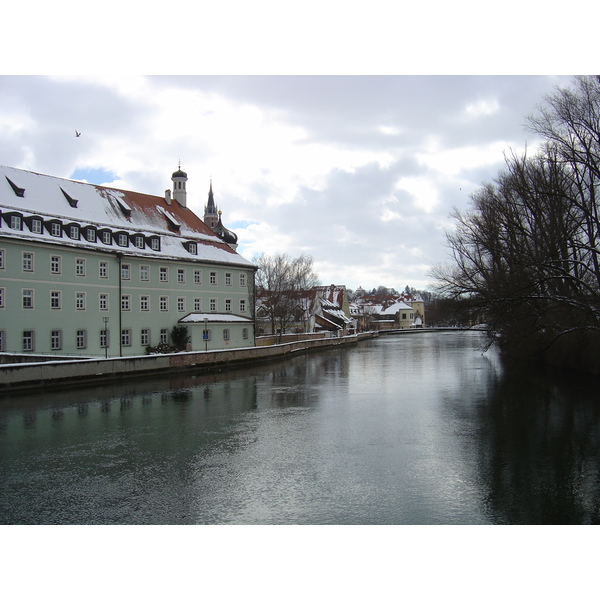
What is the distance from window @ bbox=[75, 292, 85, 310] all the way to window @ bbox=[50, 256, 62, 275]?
66.9 inches

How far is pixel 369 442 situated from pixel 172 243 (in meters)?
28.5

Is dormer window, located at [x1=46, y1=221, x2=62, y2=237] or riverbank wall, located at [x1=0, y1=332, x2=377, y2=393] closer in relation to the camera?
riverbank wall, located at [x1=0, y1=332, x2=377, y2=393]

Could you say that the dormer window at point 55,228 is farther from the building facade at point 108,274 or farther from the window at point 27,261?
the window at point 27,261

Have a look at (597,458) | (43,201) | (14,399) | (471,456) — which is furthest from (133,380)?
(597,458)

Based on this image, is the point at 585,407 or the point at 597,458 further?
the point at 585,407

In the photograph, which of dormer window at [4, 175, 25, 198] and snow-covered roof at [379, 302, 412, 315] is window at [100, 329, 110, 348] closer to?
dormer window at [4, 175, 25, 198]

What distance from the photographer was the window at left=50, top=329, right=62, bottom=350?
30.2 meters

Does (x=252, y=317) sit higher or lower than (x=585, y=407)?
higher

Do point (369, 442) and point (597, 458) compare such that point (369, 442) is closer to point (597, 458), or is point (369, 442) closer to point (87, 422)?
point (597, 458)

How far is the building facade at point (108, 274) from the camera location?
2917 centimetres

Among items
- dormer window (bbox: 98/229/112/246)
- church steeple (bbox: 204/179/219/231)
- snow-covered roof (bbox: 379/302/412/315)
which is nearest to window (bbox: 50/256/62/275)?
dormer window (bbox: 98/229/112/246)

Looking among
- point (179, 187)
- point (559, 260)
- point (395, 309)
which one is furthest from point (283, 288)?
point (395, 309)

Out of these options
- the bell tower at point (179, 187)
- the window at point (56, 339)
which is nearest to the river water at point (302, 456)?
the window at point (56, 339)

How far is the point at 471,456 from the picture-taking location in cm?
1176
